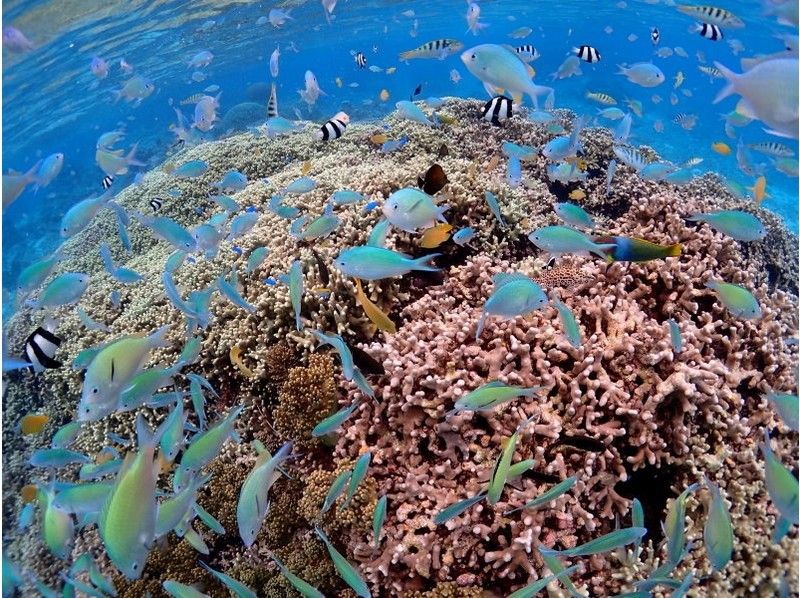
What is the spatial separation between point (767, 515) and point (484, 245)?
3.67 meters

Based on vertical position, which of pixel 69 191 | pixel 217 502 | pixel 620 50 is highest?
pixel 217 502

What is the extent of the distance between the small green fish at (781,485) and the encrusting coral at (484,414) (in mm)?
965

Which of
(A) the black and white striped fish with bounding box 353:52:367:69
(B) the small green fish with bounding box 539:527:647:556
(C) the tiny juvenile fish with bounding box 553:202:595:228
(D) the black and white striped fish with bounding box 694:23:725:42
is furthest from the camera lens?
(A) the black and white striped fish with bounding box 353:52:367:69

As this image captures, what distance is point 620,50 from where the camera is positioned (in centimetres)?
11594

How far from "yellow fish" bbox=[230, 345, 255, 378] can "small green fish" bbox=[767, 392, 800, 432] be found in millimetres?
4178

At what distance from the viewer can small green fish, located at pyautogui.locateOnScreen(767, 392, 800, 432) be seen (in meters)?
3.03

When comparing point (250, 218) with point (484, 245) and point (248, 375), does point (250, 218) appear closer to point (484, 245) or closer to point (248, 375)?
point (248, 375)

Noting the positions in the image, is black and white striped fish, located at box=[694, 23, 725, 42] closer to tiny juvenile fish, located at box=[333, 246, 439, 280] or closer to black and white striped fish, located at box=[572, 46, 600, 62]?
black and white striped fish, located at box=[572, 46, 600, 62]

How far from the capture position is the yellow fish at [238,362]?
4.74 metres

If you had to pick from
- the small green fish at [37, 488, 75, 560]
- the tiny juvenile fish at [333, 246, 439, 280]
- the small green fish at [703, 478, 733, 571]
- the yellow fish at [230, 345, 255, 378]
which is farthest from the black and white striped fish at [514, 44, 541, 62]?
the small green fish at [37, 488, 75, 560]

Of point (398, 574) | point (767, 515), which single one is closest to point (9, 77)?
point (398, 574)

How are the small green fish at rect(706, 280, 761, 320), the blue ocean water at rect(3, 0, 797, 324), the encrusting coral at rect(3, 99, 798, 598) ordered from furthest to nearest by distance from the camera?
1. the blue ocean water at rect(3, 0, 797, 324)
2. the small green fish at rect(706, 280, 761, 320)
3. the encrusting coral at rect(3, 99, 798, 598)

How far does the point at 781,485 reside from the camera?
102 inches

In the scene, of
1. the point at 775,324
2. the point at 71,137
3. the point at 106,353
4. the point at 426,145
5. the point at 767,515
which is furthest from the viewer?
the point at 71,137
